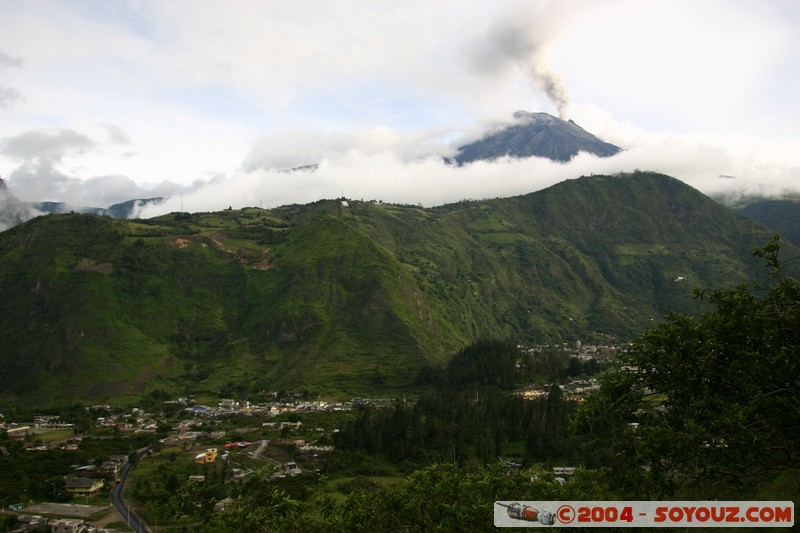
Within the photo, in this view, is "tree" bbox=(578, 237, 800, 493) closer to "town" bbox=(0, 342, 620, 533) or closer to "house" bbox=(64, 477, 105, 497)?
"town" bbox=(0, 342, 620, 533)

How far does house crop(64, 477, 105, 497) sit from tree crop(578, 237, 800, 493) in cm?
8653

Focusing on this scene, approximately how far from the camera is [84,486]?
3396 inches

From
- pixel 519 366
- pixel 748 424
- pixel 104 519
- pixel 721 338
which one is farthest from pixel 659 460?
pixel 519 366

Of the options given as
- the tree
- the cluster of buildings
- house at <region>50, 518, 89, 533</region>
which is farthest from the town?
the tree

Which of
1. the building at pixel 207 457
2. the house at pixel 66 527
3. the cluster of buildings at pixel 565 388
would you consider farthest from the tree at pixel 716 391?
the cluster of buildings at pixel 565 388

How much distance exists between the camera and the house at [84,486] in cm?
8531

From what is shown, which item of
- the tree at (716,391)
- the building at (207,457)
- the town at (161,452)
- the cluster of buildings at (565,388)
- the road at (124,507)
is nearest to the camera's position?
the tree at (716,391)

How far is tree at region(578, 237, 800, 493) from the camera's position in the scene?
18.4 meters

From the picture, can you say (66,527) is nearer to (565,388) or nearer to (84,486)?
(84,486)

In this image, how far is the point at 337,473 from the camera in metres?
90.8

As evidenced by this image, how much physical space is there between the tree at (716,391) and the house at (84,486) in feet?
284

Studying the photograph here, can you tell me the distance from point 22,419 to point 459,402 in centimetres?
10714

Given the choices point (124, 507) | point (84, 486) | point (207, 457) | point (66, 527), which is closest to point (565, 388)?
point (207, 457)

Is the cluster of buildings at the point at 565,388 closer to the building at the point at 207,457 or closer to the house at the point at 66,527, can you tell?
the building at the point at 207,457
